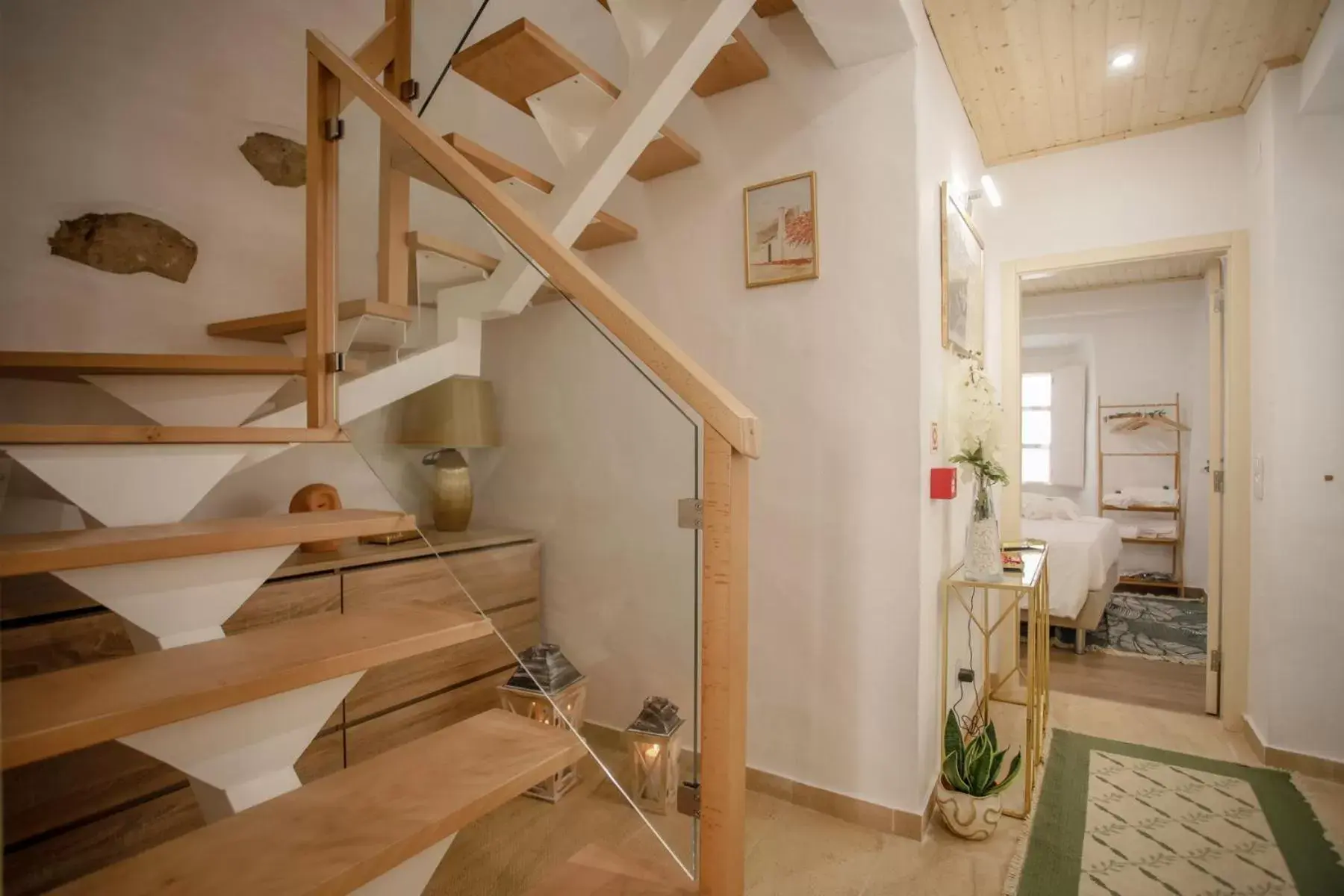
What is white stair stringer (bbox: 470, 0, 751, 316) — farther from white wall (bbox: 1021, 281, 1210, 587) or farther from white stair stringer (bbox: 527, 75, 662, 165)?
white wall (bbox: 1021, 281, 1210, 587)

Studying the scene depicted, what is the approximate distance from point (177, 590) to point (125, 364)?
27.0 inches

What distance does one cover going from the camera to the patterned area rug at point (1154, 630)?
416 centimetres

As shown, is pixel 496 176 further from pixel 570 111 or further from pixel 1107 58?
pixel 1107 58

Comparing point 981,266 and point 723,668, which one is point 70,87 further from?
point 981,266

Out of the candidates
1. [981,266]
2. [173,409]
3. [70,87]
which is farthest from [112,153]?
[981,266]

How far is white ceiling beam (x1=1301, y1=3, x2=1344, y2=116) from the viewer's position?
2266 mm

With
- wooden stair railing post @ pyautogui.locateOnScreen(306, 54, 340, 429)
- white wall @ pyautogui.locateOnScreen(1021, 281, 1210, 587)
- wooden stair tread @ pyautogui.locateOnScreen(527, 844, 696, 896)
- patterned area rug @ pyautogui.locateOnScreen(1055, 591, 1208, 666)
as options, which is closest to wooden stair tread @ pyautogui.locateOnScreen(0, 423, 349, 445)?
wooden stair railing post @ pyautogui.locateOnScreen(306, 54, 340, 429)

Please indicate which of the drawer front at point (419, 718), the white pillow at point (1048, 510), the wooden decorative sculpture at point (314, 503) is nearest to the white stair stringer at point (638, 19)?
the wooden decorative sculpture at point (314, 503)

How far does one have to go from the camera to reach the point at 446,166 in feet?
4.65

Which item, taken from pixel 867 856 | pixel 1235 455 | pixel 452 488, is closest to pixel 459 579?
pixel 452 488

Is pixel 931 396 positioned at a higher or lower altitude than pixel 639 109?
lower

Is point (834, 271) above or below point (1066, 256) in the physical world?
below

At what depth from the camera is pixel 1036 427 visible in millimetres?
7156

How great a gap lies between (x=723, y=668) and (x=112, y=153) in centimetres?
237
